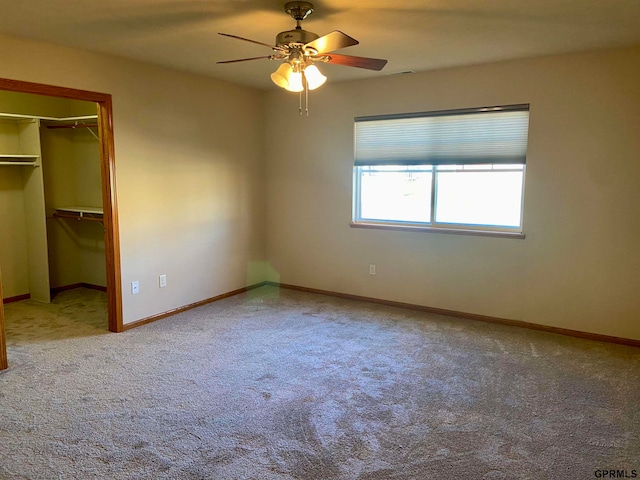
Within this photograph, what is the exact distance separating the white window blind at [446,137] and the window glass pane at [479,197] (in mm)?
159

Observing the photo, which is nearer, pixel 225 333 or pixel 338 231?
pixel 225 333

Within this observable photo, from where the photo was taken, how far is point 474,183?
443 cm

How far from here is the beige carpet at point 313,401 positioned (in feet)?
7.34

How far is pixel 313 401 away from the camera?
2.83 m

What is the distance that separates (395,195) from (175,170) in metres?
2.37

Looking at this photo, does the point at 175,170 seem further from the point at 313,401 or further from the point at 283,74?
the point at 313,401

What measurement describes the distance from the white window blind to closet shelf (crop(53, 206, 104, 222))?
116 inches

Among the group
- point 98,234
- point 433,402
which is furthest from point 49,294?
point 433,402

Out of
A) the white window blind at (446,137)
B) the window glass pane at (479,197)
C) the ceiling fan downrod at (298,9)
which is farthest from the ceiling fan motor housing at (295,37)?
the window glass pane at (479,197)

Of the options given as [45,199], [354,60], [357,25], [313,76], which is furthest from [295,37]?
[45,199]

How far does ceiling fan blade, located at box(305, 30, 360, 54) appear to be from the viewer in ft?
7.71

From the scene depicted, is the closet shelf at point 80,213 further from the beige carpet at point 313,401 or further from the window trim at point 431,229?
the window trim at point 431,229

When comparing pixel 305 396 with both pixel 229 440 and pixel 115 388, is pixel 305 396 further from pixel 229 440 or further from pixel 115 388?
pixel 115 388

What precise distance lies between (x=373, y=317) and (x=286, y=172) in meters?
2.16
